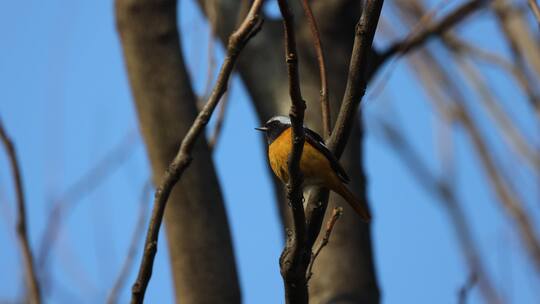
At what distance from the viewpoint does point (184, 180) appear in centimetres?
362

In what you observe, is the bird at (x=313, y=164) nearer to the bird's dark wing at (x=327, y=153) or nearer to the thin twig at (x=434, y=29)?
the bird's dark wing at (x=327, y=153)

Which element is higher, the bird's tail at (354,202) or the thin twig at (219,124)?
the thin twig at (219,124)

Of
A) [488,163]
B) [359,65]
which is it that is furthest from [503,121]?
[359,65]

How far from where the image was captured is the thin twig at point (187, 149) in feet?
8.09

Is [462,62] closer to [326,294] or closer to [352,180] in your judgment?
[352,180]

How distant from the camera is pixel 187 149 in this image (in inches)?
107

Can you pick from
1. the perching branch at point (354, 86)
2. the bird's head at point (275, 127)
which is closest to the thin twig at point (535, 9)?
the perching branch at point (354, 86)

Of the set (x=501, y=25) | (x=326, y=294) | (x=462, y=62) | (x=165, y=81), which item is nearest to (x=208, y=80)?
(x=165, y=81)

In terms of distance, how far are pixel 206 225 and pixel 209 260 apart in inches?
6.8

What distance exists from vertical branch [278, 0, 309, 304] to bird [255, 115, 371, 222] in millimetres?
375

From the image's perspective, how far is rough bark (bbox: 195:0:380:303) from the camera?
11.6 feet

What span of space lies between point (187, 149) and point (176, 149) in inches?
36.4

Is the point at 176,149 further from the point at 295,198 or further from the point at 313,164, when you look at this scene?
the point at 295,198

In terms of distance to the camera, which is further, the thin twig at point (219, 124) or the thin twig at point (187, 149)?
the thin twig at point (219, 124)
